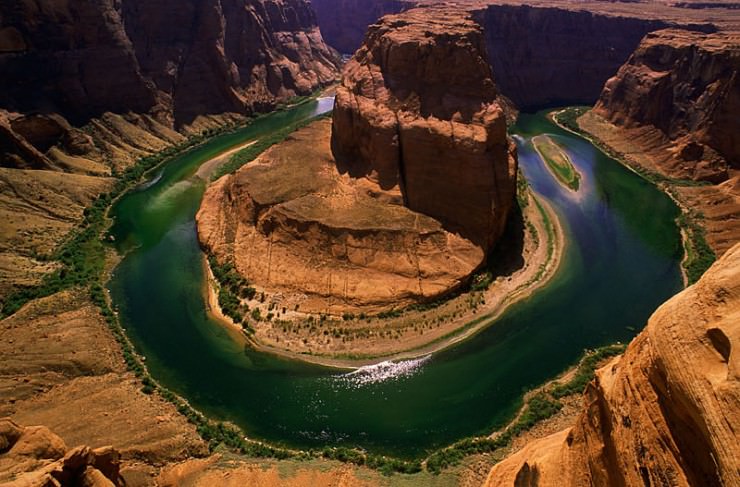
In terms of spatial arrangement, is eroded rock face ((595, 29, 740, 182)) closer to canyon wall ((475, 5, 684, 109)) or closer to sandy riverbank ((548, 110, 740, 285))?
sandy riverbank ((548, 110, 740, 285))

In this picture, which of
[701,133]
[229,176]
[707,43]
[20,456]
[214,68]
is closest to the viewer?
[20,456]

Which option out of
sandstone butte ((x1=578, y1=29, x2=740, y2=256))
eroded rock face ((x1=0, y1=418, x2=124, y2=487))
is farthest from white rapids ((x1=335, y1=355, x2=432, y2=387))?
sandstone butte ((x1=578, y1=29, x2=740, y2=256))

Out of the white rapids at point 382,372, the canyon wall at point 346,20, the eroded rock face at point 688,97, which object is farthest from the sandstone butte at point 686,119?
the canyon wall at point 346,20

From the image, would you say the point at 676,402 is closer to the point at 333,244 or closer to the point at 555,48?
the point at 333,244

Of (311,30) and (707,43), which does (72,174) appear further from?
(707,43)

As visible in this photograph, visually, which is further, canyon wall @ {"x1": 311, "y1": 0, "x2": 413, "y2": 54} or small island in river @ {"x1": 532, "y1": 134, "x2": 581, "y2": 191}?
canyon wall @ {"x1": 311, "y1": 0, "x2": 413, "y2": 54}

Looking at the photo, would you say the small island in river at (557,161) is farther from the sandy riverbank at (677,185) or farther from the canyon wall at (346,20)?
the canyon wall at (346,20)

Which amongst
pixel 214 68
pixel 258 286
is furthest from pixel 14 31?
pixel 258 286
